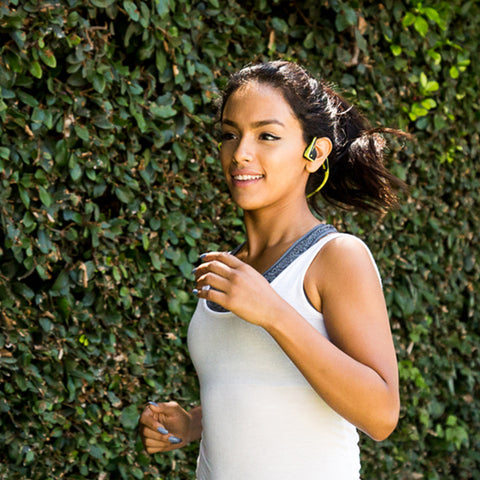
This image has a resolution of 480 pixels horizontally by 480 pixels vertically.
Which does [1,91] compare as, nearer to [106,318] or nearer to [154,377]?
[106,318]

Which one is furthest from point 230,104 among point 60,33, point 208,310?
point 60,33

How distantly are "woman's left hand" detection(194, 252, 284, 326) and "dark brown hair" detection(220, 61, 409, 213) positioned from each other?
0.54 meters

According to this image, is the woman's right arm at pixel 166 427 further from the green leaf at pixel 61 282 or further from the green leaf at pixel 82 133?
the green leaf at pixel 82 133

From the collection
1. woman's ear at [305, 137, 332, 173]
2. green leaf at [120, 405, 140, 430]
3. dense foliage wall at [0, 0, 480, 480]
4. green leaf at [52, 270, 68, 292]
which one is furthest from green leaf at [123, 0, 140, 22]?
green leaf at [120, 405, 140, 430]

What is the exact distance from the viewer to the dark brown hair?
6.41ft

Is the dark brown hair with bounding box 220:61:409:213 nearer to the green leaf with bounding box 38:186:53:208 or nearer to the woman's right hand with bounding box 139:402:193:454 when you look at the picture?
the woman's right hand with bounding box 139:402:193:454

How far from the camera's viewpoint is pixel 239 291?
149 centimetres

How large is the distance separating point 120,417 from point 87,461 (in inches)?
8.0

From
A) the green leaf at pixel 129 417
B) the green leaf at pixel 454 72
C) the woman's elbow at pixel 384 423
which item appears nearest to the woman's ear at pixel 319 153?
the woman's elbow at pixel 384 423

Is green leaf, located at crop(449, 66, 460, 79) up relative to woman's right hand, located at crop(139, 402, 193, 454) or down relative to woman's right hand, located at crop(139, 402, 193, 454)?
up

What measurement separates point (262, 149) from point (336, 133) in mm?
316

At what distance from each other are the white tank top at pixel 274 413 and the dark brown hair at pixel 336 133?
0.39 m

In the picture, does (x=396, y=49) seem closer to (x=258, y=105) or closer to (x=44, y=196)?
(x=44, y=196)

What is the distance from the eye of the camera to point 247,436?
1676 millimetres
